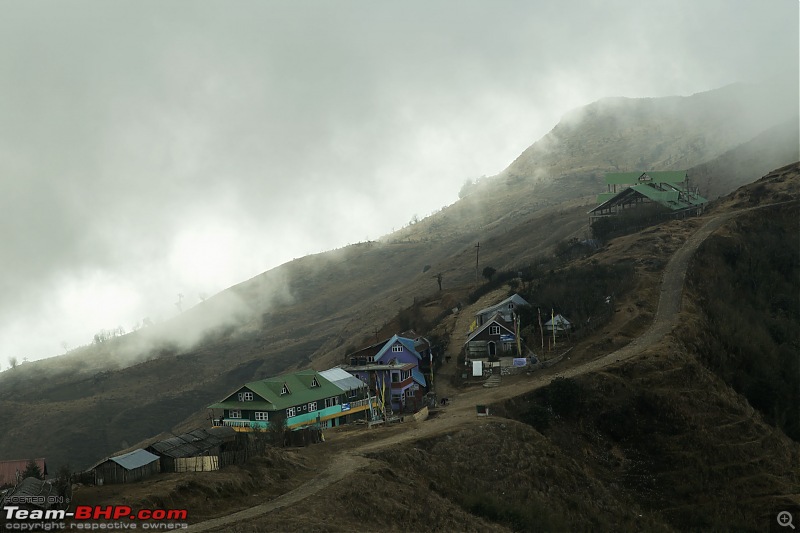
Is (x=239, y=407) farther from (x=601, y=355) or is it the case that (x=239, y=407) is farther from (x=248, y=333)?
(x=248, y=333)

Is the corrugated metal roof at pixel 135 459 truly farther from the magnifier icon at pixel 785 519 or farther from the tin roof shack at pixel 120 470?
the magnifier icon at pixel 785 519

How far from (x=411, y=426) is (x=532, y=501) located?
11419mm

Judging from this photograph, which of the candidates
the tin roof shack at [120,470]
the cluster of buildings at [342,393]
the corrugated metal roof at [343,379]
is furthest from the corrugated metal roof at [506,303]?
the tin roof shack at [120,470]

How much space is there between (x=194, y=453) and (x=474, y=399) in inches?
1011

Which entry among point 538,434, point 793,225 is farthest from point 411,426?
point 793,225

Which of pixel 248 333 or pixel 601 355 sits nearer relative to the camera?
pixel 601 355

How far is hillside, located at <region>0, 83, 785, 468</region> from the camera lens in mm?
110750

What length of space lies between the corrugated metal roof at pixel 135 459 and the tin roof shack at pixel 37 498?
3.48 m

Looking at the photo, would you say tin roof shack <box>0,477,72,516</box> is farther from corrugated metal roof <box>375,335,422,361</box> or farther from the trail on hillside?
corrugated metal roof <box>375,335,422,361</box>

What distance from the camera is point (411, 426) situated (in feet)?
154

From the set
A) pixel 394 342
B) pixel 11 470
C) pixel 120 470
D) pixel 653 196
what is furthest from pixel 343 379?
pixel 653 196

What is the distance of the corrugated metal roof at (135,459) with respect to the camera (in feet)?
99.2

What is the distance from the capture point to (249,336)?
15812cm

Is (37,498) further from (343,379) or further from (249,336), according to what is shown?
(249,336)
